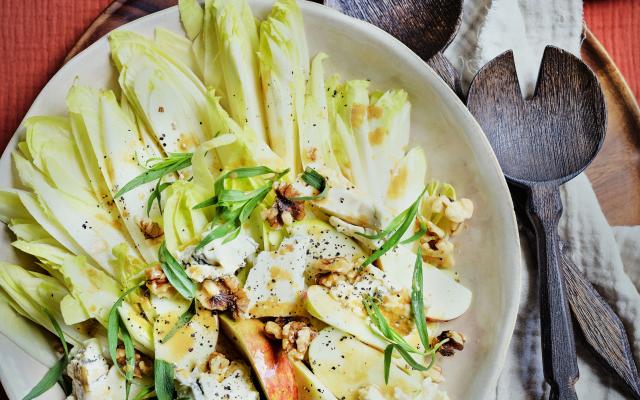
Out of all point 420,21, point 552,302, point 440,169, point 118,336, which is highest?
point 420,21

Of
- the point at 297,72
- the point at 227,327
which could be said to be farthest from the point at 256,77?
the point at 227,327

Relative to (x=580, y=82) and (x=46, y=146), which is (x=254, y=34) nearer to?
(x=46, y=146)

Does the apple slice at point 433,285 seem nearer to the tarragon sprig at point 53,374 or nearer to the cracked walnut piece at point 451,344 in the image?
the cracked walnut piece at point 451,344

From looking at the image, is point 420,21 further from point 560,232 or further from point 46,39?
point 46,39

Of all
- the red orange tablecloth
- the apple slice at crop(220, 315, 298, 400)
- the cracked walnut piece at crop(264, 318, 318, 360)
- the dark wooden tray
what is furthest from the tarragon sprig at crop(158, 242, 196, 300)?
the dark wooden tray

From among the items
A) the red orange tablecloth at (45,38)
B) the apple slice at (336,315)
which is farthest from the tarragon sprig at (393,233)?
the red orange tablecloth at (45,38)

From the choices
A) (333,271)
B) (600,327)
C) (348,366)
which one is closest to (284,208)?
(333,271)
